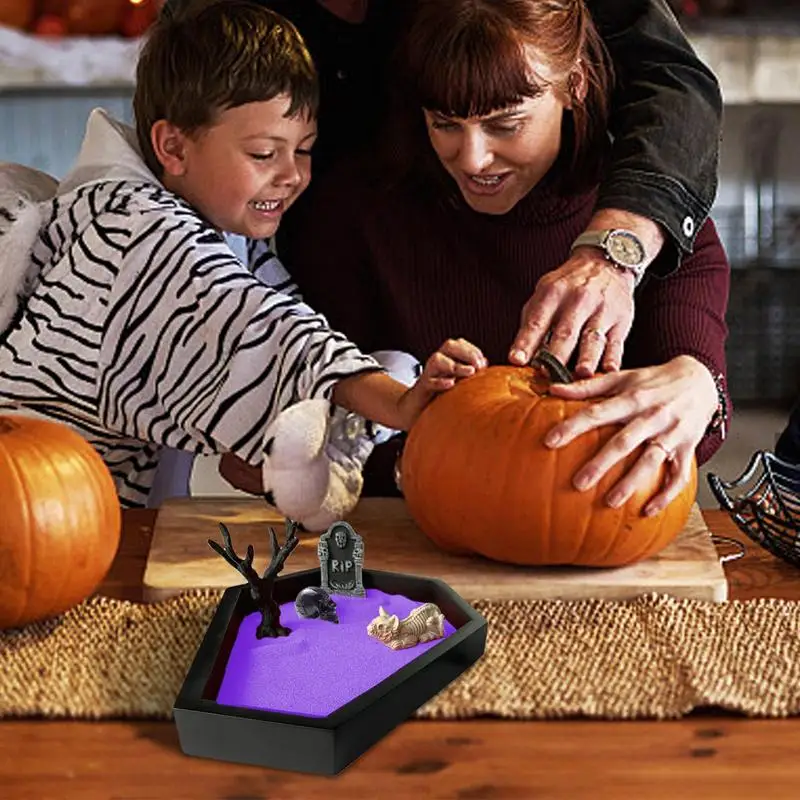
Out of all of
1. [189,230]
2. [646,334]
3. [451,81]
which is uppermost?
[451,81]

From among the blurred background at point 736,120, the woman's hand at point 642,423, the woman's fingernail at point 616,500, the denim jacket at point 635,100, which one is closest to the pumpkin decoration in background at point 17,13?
the blurred background at point 736,120

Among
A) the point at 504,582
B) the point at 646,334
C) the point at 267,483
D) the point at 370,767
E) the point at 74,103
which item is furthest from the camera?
the point at 74,103

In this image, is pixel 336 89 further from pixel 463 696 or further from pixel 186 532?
pixel 463 696

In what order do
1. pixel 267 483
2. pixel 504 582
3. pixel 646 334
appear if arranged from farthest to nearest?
pixel 646 334 < pixel 267 483 < pixel 504 582

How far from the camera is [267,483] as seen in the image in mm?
1411

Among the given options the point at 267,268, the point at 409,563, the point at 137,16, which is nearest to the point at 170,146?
the point at 267,268

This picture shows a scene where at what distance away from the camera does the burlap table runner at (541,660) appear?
1076 millimetres

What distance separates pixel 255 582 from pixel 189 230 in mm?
522

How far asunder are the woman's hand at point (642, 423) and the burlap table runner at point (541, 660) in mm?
106

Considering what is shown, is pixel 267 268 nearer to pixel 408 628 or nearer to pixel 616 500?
pixel 616 500

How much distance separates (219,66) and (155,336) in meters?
0.36

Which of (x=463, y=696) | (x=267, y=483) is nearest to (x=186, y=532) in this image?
(x=267, y=483)

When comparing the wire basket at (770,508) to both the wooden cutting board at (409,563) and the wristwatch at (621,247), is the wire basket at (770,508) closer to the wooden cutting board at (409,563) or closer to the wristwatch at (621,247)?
the wooden cutting board at (409,563)

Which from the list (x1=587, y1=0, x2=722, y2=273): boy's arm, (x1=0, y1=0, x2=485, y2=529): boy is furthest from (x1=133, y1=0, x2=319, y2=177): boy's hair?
(x1=587, y1=0, x2=722, y2=273): boy's arm
